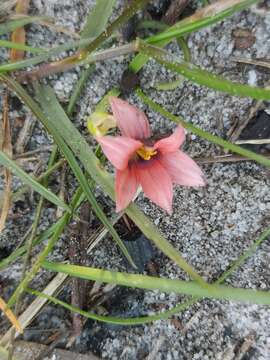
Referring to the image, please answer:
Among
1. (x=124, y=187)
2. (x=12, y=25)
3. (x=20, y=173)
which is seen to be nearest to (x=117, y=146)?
(x=124, y=187)

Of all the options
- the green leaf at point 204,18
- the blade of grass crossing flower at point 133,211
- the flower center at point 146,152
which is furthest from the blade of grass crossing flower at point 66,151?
the green leaf at point 204,18

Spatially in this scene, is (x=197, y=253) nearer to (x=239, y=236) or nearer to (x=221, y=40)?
(x=239, y=236)

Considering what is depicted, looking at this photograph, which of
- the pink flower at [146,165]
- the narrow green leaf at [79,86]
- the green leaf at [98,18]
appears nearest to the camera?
the pink flower at [146,165]

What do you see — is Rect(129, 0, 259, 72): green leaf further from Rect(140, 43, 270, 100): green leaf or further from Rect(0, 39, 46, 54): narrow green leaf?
Rect(0, 39, 46, 54): narrow green leaf

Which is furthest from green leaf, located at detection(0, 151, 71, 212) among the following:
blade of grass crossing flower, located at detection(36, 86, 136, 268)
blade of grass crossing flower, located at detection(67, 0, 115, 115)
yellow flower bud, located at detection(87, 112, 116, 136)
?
blade of grass crossing flower, located at detection(67, 0, 115, 115)

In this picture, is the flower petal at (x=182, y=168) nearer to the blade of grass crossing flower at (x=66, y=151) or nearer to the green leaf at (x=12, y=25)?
the blade of grass crossing flower at (x=66, y=151)

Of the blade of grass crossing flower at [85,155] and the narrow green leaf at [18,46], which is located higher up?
the narrow green leaf at [18,46]

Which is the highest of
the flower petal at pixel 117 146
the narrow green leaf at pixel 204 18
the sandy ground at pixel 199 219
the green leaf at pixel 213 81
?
the narrow green leaf at pixel 204 18
